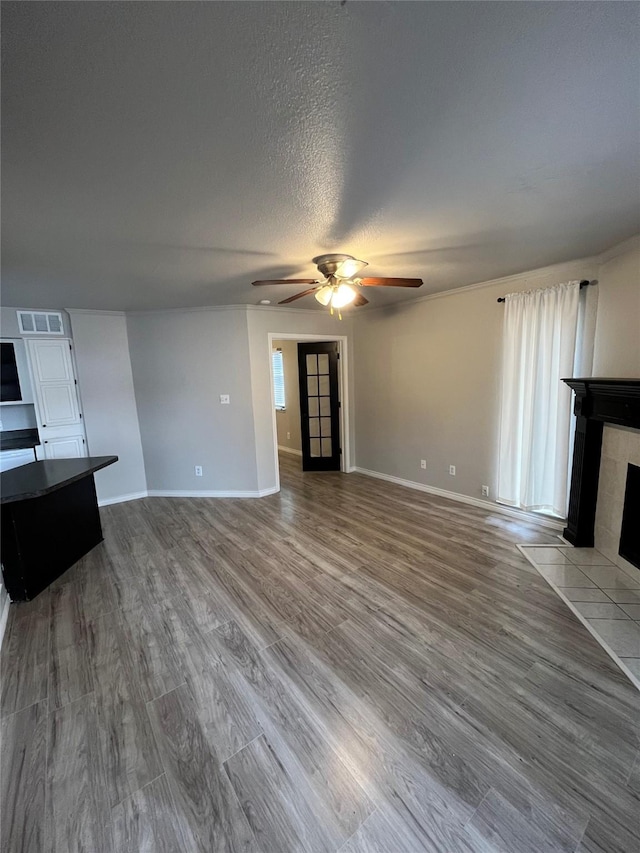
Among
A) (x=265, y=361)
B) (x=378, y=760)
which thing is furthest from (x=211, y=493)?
(x=378, y=760)

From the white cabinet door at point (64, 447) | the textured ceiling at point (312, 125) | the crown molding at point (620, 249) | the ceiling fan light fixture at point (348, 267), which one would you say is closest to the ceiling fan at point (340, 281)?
the ceiling fan light fixture at point (348, 267)

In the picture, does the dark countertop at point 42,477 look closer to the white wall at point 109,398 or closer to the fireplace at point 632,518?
the white wall at point 109,398

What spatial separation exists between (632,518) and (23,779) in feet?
12.5

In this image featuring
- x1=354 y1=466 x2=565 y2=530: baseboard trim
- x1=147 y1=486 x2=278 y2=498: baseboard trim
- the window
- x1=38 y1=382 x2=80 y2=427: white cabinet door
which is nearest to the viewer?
x1=354 y1=466 x2=565 y2=530: baseboard trim

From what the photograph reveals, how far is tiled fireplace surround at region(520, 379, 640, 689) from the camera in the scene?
6.95 ft

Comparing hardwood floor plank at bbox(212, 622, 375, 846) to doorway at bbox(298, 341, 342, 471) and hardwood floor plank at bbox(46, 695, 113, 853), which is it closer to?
hardwood floor plank at bbox(46, 695, 113, 853)

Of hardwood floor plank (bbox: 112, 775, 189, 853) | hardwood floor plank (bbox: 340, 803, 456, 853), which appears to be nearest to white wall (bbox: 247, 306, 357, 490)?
hardwood floor plank (bbox: 112, 775, 189, 853)

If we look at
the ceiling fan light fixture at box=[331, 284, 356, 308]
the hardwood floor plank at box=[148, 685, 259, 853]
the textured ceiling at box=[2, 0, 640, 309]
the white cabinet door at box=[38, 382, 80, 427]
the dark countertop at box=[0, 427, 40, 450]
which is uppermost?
the textured ceiling at box=[2, 0, 640, 309]

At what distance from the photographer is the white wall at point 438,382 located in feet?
11.7

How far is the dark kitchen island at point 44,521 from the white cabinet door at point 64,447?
0.91 meters

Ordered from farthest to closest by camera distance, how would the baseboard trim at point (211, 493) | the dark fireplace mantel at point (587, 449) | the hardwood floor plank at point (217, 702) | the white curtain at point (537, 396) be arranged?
the baseboard trim at point (211, 493), the white curtain at point (537, 396), the dark fireplace mantel at point (587, 449), the hardwood floor plank at point (217, 702)

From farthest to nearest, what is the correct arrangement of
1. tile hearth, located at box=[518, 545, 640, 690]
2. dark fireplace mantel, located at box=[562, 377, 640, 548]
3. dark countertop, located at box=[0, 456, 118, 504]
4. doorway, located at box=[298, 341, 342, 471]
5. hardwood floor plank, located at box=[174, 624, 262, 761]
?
doorway, located at box=[298, 341, 342, 471] → dark fireplace mantel, located at box=[562, 377, 640, 548] → dark countertop, located at box=[0, 456, 118, 504] → tile hearth, located at box=[518, 545, 640, 690] → hardwood floor plank, located at box=[174, 624, 262, 761]

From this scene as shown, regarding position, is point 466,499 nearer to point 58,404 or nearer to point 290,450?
point 290,450

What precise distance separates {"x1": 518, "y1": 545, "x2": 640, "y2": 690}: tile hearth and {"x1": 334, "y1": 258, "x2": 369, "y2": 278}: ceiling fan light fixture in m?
2.76
